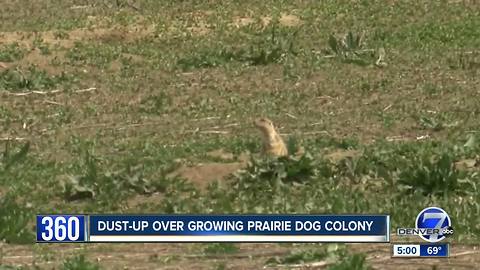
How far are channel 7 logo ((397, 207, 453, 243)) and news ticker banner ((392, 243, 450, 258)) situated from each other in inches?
13.5

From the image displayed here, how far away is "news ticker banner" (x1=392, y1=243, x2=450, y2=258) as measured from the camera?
917 cm

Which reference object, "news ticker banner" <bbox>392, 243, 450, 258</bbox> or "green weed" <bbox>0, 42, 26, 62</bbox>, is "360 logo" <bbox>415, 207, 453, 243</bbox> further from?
"green weed" <bbox>0, 42, 26, 62</bbox>

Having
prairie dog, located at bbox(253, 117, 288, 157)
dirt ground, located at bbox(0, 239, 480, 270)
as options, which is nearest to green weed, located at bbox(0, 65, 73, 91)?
prairie dog, located at bbox(253, 117, 288, 157)

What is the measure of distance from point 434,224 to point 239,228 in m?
1.60

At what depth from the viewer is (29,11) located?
28.3 meters

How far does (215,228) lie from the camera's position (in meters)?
10.3

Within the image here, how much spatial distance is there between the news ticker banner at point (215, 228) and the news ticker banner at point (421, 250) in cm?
51

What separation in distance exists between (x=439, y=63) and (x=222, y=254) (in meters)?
10.9

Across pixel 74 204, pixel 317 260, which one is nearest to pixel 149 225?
pixel 317 260

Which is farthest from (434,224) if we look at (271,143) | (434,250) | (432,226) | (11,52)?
(11,52)

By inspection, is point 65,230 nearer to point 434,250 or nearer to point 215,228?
point 215,228
